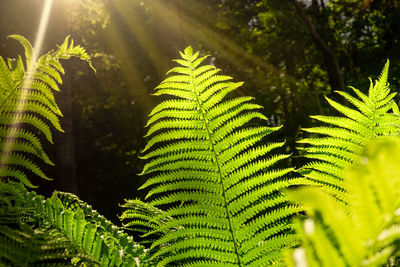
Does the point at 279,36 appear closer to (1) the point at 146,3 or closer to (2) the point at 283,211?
(1) the point at 146,3

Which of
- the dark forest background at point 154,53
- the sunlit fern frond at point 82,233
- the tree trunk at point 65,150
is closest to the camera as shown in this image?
the sunlit fern frond at point 82,233

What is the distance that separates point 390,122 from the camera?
1146 mm

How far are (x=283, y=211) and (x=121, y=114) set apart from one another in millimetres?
11716

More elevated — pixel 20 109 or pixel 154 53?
pixel 154 53

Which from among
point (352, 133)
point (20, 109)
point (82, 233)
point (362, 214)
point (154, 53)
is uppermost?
point (154, 53)

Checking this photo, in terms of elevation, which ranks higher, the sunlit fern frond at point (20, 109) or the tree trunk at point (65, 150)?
the tree trunk at point (65, 150)

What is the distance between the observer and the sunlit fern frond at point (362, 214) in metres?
0.35

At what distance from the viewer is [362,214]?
1.23 feet

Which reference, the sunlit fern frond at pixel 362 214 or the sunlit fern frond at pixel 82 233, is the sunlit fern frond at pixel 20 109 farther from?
the sunlit fern frond at pixel 362 214

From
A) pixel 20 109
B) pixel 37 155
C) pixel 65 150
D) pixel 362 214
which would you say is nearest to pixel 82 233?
pixel 37 155

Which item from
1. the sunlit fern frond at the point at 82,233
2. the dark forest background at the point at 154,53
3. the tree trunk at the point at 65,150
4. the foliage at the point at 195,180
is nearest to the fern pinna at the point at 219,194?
the foliage at the point at 195,180

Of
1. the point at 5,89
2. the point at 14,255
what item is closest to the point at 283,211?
the point at 14,255

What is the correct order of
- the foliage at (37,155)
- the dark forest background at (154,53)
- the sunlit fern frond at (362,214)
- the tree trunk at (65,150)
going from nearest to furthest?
the sunlit fern frond at (362,214), the foliage at (37,155), the tree trunk at (65,150), the dark forest background at (154,53)

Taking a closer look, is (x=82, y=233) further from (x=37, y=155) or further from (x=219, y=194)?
(x=219, y=194)
